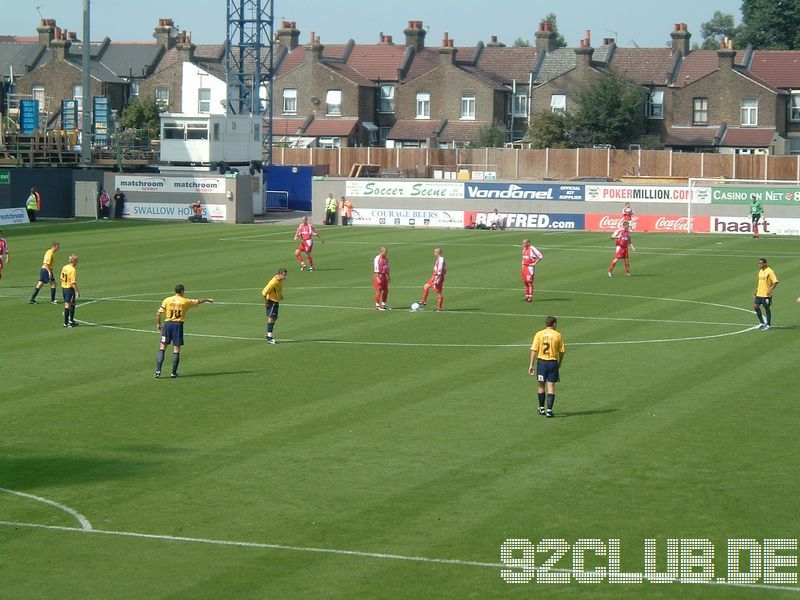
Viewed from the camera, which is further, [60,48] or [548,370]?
[60,48]

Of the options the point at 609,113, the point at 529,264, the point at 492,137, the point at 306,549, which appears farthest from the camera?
the point at 492,137

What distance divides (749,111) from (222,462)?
93685 mm

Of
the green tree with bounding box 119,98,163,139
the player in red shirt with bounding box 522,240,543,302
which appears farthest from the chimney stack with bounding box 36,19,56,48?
the player in red shirt with bounding box 522,240,543,302

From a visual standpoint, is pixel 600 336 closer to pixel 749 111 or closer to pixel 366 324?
pixel 366 324

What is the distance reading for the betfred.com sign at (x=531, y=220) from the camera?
226 ft

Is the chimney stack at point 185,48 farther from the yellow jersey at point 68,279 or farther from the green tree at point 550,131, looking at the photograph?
the yellow jersey at point 68,279

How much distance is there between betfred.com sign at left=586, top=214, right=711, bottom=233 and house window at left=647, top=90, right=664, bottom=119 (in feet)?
147

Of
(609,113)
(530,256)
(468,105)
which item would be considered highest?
(468,105)

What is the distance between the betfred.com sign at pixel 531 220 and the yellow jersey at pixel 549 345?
46763 mm

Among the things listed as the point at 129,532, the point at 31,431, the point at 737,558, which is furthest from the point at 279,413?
the point at 737,558

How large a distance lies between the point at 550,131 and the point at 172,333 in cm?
8254

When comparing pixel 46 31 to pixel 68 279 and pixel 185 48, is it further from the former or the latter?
pixel 68 279

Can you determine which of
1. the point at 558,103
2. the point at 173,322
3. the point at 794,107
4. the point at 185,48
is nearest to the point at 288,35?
the point at 185,48

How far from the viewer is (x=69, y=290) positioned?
33.6m
